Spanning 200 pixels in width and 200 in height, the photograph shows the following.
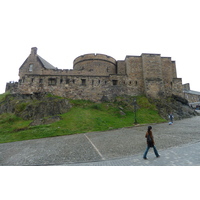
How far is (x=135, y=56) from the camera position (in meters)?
25.5

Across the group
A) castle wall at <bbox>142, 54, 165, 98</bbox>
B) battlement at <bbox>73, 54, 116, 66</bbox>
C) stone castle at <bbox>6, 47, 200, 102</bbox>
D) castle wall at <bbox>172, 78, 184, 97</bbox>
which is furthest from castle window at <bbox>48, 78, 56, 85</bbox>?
castle wall at <bbox>172, 78, 184, 97</bbox>

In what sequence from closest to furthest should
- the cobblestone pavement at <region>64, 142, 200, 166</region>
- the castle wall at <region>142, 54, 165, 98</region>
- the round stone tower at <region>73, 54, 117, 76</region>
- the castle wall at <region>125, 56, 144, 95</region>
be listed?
the cobblestone pavement at <region>64, 142, 200, 166</region>, the castle wall at <region>142, 54, 165, 98</region>, the castle wall at <region>125, 56, 144, 95</region>, the round stone tower at <region>73, 54, 117, 76</region>

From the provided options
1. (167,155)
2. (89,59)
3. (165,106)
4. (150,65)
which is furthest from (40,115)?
(150,65)

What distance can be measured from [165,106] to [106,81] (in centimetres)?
1067

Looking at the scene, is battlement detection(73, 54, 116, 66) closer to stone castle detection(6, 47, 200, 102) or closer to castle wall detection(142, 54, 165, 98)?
stone castle detection(6, 47, 200, 102)

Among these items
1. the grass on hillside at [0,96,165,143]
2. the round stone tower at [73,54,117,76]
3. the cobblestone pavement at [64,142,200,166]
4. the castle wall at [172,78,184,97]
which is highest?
the round stone tower at [73,54,117,76]

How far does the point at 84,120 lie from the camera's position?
16.4 m

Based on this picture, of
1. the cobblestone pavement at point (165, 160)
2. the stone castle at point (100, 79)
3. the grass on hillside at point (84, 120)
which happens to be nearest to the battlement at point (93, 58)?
the stone castle at point (100, 79)

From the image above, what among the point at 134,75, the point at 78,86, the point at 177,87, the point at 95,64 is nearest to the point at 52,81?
the point at 78,86

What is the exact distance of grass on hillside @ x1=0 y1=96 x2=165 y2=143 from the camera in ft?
45.1

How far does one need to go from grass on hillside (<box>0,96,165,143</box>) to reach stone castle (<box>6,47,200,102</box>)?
7.28 feet

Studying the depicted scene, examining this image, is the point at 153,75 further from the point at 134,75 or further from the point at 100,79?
the point at 100,79

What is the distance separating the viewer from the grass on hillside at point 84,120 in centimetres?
→ 1373

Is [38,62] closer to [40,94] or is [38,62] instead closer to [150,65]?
[40,94]
